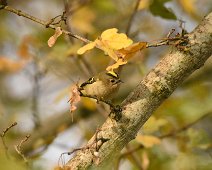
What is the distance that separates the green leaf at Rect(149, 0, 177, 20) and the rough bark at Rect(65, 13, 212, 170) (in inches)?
9.4

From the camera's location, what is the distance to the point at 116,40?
0.97 meters

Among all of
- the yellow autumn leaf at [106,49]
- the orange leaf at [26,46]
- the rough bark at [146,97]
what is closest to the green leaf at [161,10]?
the rough bark at [146,97]

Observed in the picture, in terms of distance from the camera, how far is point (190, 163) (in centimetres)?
153

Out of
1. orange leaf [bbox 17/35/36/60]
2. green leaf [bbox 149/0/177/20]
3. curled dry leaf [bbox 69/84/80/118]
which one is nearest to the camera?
curled dry leaf [bbox 69/84/80/118]

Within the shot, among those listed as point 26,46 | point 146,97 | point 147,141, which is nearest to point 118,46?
point 146,97

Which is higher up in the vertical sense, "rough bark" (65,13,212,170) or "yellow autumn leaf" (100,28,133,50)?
"yellow autumn leaf" (100,28,133,50)

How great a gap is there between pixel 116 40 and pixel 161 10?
1.18ft

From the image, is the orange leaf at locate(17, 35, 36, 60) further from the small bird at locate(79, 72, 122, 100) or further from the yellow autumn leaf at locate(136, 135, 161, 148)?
the small bird at locate(79, 72, 122, 100)

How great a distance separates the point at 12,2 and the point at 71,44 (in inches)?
52.3

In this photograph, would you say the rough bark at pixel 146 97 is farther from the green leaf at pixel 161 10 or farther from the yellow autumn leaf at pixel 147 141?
the yellow autumn leaf at pixel 147 141

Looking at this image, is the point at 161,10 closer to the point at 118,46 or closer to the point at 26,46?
the point at 118,46

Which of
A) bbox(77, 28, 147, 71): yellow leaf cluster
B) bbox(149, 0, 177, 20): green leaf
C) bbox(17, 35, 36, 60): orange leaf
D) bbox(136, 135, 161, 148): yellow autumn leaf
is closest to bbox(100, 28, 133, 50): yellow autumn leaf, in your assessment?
bbox(77, 28, 147, 71): yellow leaf cluster

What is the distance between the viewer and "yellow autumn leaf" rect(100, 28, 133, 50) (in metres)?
0.96

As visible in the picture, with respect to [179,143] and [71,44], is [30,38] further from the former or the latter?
[179,143]
